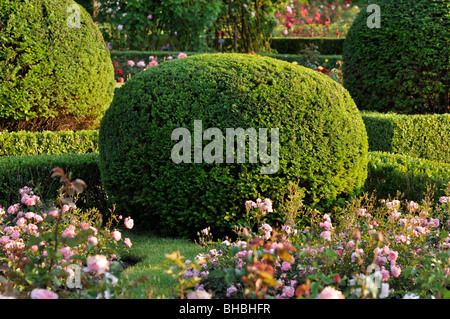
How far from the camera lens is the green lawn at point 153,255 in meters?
3.48

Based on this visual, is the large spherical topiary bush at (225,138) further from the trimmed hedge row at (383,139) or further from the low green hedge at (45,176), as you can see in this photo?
the trimmed hedge row at (383,139)

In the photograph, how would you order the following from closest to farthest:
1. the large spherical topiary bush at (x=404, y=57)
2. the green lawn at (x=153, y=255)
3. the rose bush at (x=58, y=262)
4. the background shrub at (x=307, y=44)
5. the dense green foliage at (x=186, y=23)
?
the rose bush at (x=58, y=262)
the green lawn at (x=153, y=255)
the large spherical topiary bush at (x=404, y=57)
the dense green foliage at (x=186, y=23)
the background shrub at (x=307, y=44)

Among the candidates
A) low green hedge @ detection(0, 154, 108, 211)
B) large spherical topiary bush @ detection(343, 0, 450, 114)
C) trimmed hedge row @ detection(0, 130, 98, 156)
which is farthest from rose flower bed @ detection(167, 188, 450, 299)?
large spherical topiary bush @ detection(343, 0, 450, 114)

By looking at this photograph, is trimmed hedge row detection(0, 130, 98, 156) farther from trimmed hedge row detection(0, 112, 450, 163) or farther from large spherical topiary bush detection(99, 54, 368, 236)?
large spherical topiary bush detection(99, 54, 368, 236)

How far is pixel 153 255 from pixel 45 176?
169cm

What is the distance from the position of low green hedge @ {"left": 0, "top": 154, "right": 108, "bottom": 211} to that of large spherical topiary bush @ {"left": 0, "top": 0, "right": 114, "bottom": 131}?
1.84m

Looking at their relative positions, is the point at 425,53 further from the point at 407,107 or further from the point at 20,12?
the point at 20,12

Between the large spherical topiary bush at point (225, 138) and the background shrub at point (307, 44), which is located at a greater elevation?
the background shrub at point (307, 44)

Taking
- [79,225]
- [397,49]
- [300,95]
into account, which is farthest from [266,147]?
[397,49]

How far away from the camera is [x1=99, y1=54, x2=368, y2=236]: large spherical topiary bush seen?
4094mm

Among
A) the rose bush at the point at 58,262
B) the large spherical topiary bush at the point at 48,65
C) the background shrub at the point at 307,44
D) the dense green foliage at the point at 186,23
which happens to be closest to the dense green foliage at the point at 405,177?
the rose bush at the point at 58,262

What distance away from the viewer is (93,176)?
5250 mm

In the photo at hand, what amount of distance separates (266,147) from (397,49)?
4322 mm

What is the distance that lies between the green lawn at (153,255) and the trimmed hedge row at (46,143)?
224 centimetres
